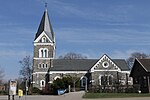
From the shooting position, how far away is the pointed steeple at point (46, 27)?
79.4m

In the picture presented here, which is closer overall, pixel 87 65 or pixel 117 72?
pixel 117 72

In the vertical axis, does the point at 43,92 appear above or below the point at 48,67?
below

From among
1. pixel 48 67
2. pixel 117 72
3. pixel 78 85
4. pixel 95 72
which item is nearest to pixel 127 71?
pixel 117 72

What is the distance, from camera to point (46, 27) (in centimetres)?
8019

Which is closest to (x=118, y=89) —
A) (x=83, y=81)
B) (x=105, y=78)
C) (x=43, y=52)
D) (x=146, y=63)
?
(x=146, y=63)

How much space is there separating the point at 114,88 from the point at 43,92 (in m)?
15.9

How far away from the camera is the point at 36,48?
3108 inches

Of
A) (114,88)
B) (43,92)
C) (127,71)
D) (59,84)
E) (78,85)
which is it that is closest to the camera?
(114,88)

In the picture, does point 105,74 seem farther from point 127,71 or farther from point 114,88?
point 114,88

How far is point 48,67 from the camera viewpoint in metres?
79.4

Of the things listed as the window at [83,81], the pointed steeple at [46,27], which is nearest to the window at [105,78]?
the window at [83,81]

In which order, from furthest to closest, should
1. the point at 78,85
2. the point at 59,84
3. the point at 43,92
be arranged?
1. the point at 78,85
2. the point at 59,84
3. the point at 43,92

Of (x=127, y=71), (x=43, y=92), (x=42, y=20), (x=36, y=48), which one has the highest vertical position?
(x=42, y=20)

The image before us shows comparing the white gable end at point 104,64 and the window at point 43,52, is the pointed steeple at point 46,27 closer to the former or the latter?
the window at point 43,52
